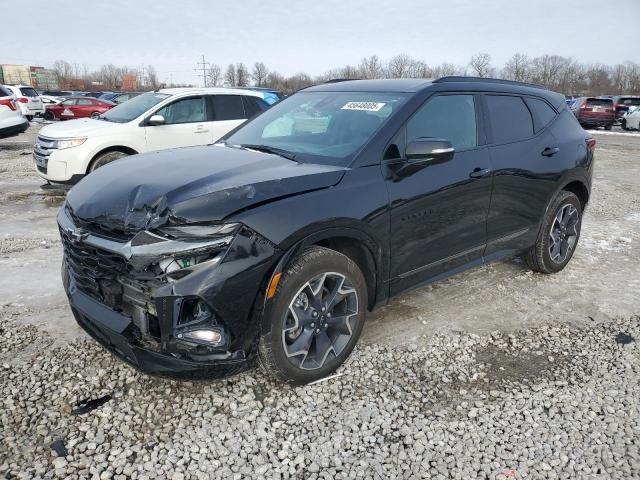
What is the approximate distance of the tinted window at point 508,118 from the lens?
399cm

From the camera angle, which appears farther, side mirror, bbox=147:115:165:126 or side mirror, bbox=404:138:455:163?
side mirror, bbox=147:115:165:126

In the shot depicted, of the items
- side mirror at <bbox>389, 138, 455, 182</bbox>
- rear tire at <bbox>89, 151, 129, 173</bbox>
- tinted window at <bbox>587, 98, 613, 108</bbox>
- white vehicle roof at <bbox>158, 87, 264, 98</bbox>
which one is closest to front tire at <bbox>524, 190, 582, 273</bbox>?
side mirror at <bbox>389, 138, 455, 182</bbox>

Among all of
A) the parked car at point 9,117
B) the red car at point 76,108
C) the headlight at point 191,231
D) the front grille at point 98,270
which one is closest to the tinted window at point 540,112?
the headlight at point 191,231

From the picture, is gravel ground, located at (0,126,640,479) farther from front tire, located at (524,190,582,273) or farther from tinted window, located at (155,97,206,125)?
tinted window, located at (155,97,206,125)

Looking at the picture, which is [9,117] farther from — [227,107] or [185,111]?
[227,107]

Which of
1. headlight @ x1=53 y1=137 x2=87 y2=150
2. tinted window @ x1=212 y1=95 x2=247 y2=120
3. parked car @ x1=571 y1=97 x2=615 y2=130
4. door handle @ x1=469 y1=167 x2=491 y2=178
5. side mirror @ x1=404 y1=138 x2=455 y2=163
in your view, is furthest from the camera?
parked car @ x1=571 y1=97 x2=615 y2=130

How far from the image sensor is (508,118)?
413 centimetres

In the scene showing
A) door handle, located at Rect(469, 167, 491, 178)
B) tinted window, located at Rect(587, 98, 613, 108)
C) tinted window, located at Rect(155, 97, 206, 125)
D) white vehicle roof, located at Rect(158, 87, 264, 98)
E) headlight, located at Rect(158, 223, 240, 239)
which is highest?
tinted window, located at Rect(587, 98, 613, 108)

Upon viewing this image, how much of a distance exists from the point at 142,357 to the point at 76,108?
2544 centimetres

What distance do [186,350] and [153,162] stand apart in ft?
4.42

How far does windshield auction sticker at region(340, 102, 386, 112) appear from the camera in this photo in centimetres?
345

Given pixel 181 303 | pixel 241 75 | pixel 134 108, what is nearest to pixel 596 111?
pixel 134 108

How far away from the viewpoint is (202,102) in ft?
27.7

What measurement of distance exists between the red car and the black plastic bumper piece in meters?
23.5
